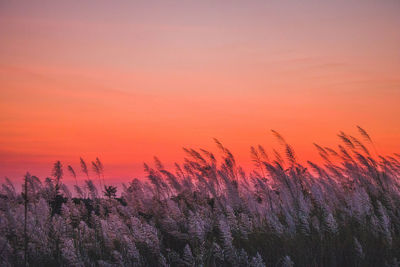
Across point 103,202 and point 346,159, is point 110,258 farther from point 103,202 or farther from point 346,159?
point 346,159

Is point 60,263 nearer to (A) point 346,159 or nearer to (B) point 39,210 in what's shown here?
(B) point 39,210

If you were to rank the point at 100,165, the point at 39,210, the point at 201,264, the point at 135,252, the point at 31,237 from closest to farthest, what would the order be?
the point at 201,264 < the point at 135,252 < the point at 31,237 < the point at 39,210 < the point at 100,165

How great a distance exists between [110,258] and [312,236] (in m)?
2.42

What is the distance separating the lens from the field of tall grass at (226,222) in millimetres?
4871

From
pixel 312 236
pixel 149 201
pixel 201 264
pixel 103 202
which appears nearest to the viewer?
pixel 201 264

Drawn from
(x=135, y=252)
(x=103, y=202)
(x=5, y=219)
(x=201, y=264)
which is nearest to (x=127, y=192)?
(x=103, y=202)

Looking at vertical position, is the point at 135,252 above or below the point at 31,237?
below

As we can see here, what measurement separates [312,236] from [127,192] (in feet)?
13.9

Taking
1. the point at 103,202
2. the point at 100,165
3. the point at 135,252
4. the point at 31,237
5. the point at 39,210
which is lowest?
the point at 135,252

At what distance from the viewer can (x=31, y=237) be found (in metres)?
5.55

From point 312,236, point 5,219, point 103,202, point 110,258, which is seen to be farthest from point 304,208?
point 103,202

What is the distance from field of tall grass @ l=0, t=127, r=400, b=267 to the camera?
4871mm

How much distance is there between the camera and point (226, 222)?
18.8ft

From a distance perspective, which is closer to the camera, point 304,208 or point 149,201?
point 304,208
